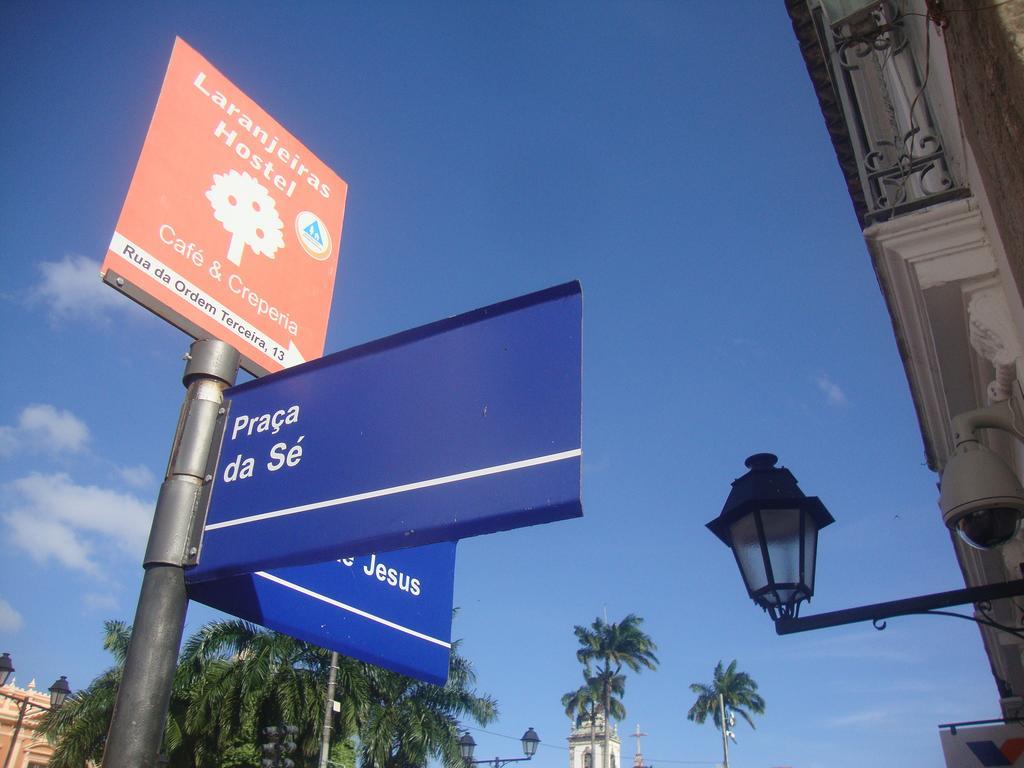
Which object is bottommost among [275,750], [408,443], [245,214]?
[408,443]

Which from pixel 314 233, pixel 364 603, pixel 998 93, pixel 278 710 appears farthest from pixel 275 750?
pixel 998 93

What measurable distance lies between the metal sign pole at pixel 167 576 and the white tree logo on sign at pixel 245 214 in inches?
21.4

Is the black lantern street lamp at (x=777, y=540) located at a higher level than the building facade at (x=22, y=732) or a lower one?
lower

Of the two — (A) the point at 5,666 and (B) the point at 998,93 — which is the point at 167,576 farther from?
(A) the point at 5,666

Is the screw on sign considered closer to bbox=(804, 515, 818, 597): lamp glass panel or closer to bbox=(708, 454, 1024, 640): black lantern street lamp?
bbox=(708, 454, 1024, 640): black lantern street lamp

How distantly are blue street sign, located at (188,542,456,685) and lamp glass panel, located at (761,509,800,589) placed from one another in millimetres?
1445

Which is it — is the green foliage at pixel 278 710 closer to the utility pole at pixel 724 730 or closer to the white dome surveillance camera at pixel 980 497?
the white dome surveillance camera at pixel 980 497

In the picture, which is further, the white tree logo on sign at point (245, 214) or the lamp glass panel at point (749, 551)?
the lamp glass panel at point (749, 551)

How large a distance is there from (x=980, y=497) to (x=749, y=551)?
1.05m

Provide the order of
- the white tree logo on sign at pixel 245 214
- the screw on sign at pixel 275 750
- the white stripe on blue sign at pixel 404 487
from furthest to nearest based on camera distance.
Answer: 1. the screw on sign at pixel 275 750
2. the white tree logo on sign at pixel 245 214
3. the white stripe on blue sign at pixel 404 487

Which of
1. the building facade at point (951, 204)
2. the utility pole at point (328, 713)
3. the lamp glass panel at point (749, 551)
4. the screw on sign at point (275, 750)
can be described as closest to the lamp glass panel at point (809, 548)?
the lamp glass panel at point (749, 551)

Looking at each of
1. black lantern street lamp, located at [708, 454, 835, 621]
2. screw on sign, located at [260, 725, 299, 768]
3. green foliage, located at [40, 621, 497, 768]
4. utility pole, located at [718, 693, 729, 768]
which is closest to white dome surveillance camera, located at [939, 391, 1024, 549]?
black lantern street lamp, located at [708, 454, 835, 621]

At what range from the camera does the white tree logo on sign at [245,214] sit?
318cm

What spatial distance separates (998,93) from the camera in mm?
2334
